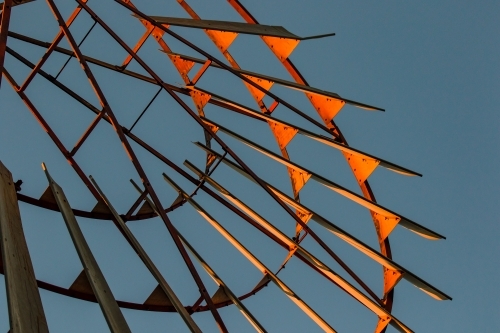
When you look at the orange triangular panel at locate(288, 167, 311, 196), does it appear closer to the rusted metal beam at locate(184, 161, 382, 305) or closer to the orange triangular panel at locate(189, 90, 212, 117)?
the rusted metal beam at locate(184, 161, 382, 305)

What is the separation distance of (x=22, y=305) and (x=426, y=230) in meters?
8.52

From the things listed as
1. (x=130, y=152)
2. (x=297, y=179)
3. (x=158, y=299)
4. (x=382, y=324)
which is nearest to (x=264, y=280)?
(x=297, y=179)

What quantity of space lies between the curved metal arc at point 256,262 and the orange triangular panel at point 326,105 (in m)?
2.80

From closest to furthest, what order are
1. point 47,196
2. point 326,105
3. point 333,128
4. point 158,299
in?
point 47,196, point 158,299, point 326,105, point 333,128

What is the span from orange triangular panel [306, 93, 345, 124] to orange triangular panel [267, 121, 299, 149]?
94 cm

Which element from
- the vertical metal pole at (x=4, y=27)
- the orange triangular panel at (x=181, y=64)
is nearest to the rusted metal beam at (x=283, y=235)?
the orange triangular panel at (x=181, y=64)

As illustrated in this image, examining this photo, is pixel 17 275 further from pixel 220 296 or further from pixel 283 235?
pixel 283 235

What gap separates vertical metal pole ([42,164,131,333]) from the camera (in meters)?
5.40

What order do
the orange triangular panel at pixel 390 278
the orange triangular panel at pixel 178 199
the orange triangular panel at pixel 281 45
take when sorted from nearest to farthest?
the orange triangular panel at pixel 390 278
the orange triangular panel at pixel 178 199
the orange triangular panel at pixel 281 45

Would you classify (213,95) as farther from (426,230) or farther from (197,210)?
(426,230)

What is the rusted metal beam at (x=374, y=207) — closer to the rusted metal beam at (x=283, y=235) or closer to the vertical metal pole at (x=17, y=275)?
the rusted metal beam at (x=283, y=235)

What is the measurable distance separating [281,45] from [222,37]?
42.9 inches

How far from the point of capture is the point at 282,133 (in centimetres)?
1384

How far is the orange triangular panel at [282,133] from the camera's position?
13688mm
